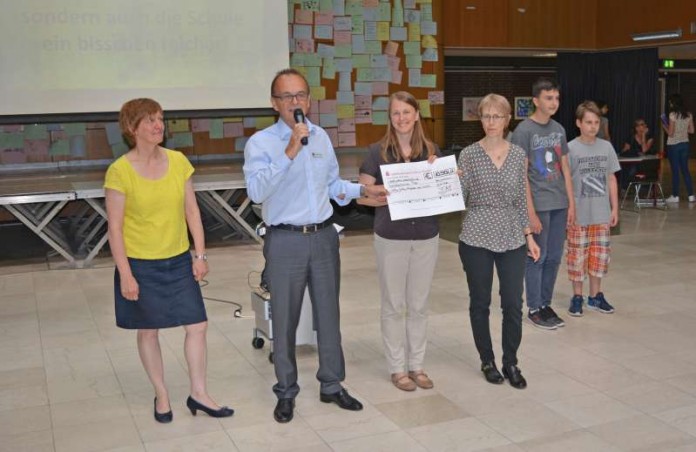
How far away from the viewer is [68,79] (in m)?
8.62

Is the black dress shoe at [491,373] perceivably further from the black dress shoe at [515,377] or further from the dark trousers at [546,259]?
the dark trousers at [546,259]

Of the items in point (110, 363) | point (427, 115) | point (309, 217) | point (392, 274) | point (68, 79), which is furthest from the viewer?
point (427, 115)

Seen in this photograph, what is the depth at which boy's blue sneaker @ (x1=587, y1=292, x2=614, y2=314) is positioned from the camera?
5427 millimetres

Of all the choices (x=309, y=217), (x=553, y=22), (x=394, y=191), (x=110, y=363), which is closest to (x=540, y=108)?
(x=394, y=191)

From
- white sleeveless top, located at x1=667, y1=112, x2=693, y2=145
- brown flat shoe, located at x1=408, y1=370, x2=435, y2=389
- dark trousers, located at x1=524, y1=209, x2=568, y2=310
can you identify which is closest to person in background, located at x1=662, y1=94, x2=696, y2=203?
white sleeveless top, located at x1=667, y1=112, x2=693, y2=145

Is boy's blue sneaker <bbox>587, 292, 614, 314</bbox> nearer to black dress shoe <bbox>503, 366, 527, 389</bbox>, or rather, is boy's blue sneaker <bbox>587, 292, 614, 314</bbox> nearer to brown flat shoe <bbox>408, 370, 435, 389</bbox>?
black dress shoe <bbox>503, 366, 527, 389</bbox>

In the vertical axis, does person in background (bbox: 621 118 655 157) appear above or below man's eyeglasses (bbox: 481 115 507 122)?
below

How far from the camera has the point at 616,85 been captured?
1326cm

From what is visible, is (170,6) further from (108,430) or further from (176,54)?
(108,430)

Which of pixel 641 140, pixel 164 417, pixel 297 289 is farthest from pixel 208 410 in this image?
pixel 641 140

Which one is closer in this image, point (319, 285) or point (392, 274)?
point (319, 285)

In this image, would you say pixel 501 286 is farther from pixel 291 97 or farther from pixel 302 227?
pixel 291 97

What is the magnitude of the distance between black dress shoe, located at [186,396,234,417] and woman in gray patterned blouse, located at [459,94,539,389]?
128 centimetres

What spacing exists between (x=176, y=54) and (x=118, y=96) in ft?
2.55
